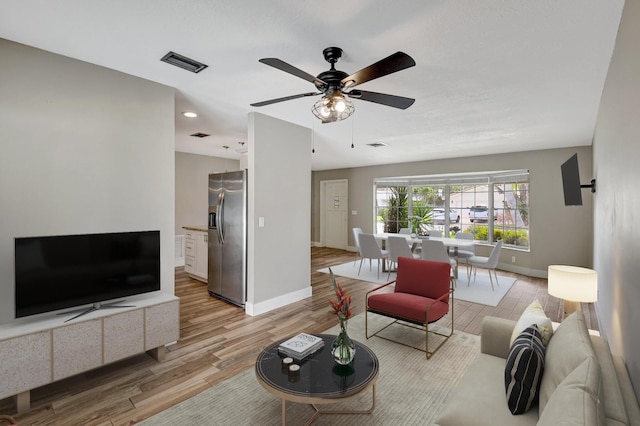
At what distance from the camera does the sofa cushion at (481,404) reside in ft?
4.68

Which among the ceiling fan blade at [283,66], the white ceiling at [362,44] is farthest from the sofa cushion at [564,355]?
the ceiling fan blade at [283,66]

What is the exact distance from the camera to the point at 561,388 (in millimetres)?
1105

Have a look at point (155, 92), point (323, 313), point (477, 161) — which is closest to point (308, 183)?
point (323, 313)

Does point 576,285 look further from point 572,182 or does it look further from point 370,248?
point 370,248

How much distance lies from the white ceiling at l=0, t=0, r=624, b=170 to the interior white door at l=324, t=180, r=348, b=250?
220 inches

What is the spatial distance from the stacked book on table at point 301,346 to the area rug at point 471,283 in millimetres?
3303

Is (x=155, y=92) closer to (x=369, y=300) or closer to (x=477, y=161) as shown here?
(x=369, y=300)

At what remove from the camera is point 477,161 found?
270 inches

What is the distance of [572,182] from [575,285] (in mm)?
1509

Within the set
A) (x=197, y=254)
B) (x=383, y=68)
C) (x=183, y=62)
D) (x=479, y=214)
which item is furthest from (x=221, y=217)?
(x=479, y=214)

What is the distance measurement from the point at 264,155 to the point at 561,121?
416 centimetres

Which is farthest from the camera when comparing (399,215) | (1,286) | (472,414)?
(399,215)

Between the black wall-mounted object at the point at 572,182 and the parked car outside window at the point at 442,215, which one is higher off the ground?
the black wall-mounted object at the point at 572,182

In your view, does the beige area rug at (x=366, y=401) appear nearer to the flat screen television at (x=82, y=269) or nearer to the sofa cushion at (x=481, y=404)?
the sofa cushion at (x=481, y=404)
